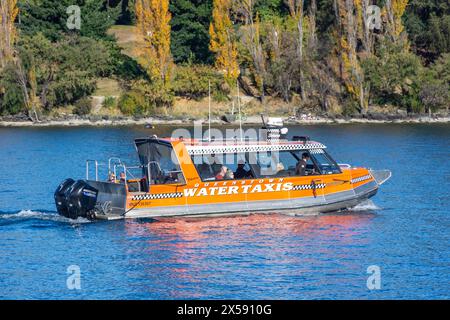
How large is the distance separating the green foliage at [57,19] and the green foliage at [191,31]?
662 centimetres

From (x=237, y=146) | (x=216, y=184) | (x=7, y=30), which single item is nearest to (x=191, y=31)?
(x=7, y=30)

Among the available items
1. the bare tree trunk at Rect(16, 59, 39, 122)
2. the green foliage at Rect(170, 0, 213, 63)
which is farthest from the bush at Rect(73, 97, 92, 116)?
the green foliage at Rect(170, 0, 213, 63)

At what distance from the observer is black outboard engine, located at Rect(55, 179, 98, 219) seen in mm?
29250

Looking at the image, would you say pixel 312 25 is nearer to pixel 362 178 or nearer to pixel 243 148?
pixel 362 178

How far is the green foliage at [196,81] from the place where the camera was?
8588 cm

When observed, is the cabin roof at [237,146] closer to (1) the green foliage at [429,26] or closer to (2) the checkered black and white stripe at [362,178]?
(2) the checkered black and white stripe at [362,178]

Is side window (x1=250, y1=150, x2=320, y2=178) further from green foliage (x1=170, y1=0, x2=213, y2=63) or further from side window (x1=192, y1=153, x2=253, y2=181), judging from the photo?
green foliage (x1=170, y1=0, x2=213, y2=63)

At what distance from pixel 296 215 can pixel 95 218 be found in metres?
6.54


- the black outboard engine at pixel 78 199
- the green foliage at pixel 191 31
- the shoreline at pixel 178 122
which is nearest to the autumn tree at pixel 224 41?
the green foliage at pixel 191 31

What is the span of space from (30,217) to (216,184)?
21.6 feet

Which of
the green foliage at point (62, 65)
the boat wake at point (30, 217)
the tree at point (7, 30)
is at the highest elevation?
the tree at point (7, 30)

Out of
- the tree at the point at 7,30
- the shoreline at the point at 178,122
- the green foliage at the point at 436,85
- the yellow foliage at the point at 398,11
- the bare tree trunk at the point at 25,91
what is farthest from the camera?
the yellow foliage at the point at 398,11

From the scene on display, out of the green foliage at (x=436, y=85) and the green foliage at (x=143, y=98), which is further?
the green foliage at (x=143, y=98)

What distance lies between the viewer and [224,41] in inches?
3361
